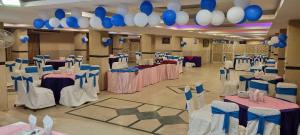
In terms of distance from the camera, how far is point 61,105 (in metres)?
6.98

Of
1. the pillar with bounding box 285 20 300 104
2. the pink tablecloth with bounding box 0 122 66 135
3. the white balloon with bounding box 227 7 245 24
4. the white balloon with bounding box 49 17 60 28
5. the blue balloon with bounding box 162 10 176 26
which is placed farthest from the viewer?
the pillar with bounding box 285 20 300 104

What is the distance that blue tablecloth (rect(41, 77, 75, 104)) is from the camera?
710cm

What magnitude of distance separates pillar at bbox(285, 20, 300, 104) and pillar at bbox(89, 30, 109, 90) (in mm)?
6326

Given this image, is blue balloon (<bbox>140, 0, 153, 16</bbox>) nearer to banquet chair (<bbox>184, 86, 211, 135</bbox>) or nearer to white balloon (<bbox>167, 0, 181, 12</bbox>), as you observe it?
white balloon (<bbox>167, 0, 181, 12</bbox>)

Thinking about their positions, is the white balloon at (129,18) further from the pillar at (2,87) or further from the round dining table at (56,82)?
the pillar at (2,87)

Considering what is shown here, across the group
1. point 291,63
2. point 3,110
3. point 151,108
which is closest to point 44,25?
point 3,110

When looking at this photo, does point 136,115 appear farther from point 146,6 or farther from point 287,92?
point 287,92

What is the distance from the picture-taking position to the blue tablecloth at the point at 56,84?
7.10 meters

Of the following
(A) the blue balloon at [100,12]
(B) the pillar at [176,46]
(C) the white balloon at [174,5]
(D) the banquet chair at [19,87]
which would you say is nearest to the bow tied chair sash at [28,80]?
(D) the banquet chair at [19,87]

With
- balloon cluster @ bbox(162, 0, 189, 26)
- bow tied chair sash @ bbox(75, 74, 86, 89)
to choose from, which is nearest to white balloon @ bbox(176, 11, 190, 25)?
balloon cluster @ bbox(162, 0, 189, 26)

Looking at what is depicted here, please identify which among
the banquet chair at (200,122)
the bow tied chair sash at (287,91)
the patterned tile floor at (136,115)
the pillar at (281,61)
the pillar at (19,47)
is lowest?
the patterned tile floor at (136,115)

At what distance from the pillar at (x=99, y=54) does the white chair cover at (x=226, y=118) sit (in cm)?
627

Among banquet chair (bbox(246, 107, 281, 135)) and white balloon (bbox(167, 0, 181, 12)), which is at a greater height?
white balloon (bbox(167, 0, 181, 12))

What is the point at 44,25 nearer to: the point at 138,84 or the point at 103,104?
the point at 103,104
